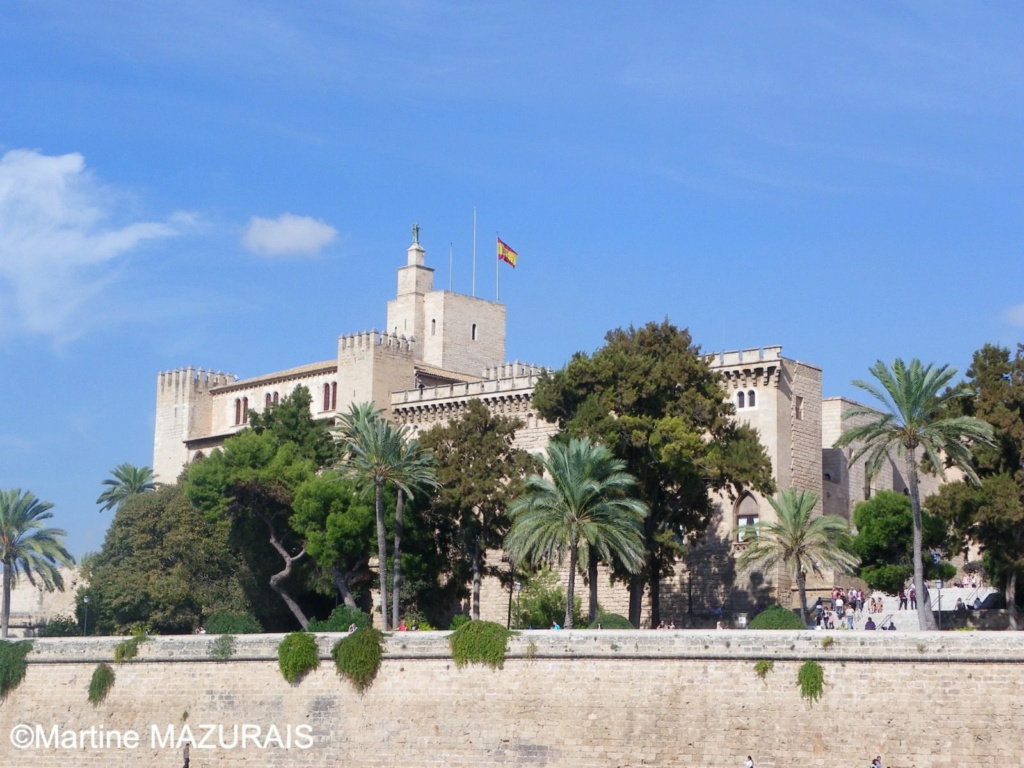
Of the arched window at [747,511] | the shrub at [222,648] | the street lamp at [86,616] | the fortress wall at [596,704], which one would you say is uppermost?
the arched window at [747,511]

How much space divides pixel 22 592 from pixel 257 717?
39715 mm

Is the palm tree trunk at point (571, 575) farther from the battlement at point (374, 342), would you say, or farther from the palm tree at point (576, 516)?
the battlement at point (374, 342)

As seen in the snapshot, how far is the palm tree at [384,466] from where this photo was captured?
4406 centimetres

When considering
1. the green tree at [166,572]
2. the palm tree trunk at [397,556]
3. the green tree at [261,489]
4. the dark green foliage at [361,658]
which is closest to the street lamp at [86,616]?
the green tree at [166,572]

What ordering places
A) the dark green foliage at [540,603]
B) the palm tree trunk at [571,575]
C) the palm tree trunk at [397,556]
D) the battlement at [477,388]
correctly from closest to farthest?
the palm tree trunk at [571,575], the palm tree trunk at [397,556], the dark green foliage at [540,603], the battlement at [477,388]

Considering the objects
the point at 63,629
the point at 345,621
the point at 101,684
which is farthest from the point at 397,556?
the point at 63,629

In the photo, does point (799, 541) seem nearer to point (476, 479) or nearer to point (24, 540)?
point (476, 479)

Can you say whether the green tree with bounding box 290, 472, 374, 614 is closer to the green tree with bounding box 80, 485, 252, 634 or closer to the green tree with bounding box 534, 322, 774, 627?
the green tree with bounding box 80, 485, 252, 634

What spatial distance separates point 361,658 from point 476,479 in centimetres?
1174

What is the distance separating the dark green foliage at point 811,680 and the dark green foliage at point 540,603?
1728 cm

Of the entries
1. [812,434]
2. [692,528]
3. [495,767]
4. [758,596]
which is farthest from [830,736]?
[812,434]

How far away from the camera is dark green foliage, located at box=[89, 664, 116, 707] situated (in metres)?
39.8

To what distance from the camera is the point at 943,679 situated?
1140 inches

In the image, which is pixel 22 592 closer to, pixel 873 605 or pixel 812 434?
pixel 812 434
